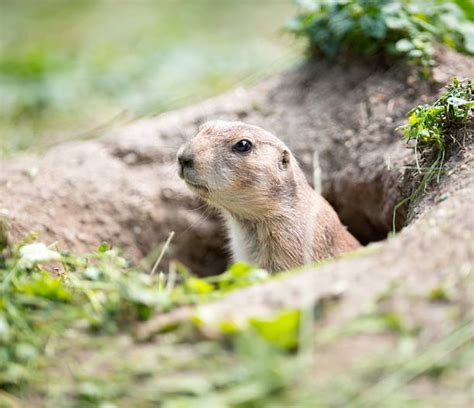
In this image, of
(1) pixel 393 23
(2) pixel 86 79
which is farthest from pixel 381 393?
(2) pixel 86 79

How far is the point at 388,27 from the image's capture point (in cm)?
607

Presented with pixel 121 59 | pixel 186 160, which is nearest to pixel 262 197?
pixel 186 160

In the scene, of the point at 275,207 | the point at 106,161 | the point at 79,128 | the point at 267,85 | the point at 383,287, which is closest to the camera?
the point at 383,287

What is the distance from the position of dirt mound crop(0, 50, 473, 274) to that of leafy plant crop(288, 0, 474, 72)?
200 millimetres

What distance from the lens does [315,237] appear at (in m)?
5.29

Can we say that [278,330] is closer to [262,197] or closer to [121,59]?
[262,197]

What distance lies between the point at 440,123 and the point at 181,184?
2851 millimetres

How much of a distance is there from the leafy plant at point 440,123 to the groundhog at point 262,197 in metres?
0.81

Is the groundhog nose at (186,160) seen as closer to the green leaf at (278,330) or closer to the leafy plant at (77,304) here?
the leafy plant at (77,304)

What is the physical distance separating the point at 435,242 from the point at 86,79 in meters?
8.35

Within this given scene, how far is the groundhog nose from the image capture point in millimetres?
4910

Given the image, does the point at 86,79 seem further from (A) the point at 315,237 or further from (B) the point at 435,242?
(B) the point at 435,242

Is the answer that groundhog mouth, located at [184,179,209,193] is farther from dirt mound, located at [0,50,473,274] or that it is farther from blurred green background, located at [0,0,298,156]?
blurred green background, located at [0,0,298,156]

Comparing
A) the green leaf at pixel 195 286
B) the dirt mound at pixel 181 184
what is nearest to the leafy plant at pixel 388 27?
the dirt mound at pixel 181 184
